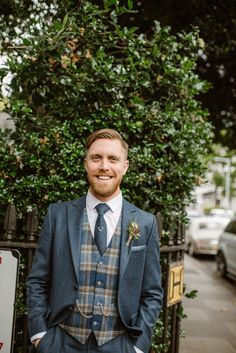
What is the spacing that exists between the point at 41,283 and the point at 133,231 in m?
0.58

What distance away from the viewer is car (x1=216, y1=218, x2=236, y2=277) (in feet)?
35.2

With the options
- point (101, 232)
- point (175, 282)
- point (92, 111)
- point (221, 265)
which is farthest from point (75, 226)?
point (221, 265)

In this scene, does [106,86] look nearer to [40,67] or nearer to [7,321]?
[40,67]

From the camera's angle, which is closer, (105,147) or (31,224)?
(105,147)

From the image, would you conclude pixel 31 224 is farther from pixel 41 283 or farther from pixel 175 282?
pixel 175 282

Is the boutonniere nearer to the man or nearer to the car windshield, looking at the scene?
the man

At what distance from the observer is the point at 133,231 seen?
91.4 inches

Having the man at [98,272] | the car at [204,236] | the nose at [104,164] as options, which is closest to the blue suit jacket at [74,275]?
the man at [98,272]

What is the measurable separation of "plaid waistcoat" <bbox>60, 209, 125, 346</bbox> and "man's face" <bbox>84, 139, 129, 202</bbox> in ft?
1.01

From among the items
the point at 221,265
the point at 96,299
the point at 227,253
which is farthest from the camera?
the point at 221,265

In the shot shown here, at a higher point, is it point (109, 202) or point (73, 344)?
point (109, 202)

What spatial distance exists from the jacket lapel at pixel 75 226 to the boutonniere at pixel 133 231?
27 centimetres

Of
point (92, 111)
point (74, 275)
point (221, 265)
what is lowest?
point (221, 265)

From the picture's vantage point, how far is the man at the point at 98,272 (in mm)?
2225
